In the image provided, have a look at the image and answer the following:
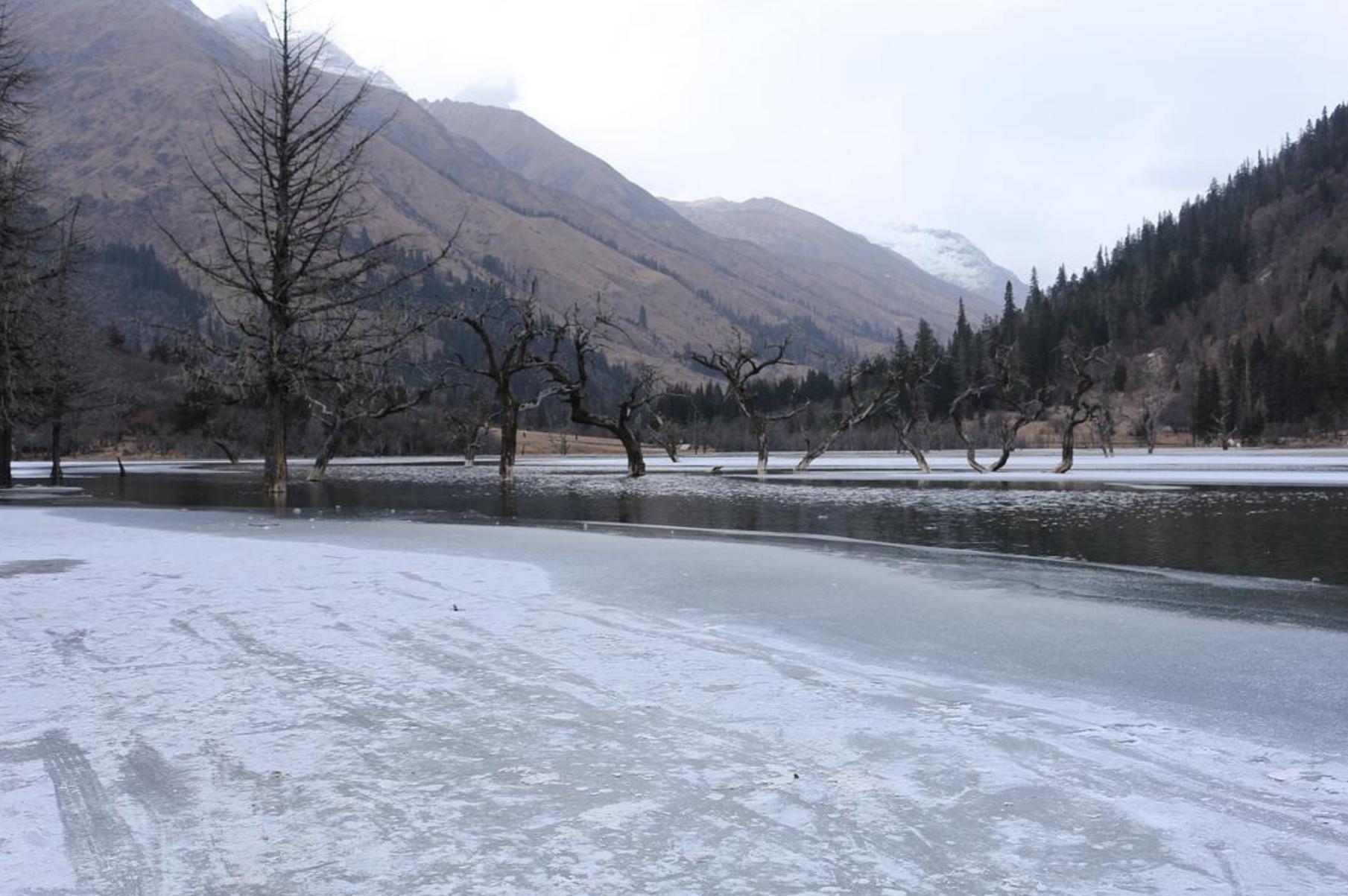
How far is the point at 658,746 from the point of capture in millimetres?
5387

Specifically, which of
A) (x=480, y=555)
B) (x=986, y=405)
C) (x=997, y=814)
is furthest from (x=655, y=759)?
(x=986, y=405)

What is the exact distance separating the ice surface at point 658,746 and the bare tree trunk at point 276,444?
55.0 feet

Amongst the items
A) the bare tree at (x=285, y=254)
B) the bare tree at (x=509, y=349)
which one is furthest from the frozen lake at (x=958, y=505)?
the bare tree at (x=285, y=254)

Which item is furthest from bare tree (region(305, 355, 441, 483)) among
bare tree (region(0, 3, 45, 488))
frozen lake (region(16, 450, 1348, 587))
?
bare tree (region(0, 3, 45, 488))

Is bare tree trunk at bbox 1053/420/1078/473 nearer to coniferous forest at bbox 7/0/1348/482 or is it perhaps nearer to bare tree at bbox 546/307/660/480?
coniferous forest at bbox 7/0/1348/482

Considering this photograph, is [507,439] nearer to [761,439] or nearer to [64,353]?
[761,439]

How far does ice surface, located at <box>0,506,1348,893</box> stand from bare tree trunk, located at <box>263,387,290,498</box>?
55.0ft

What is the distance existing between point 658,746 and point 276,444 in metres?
25.3

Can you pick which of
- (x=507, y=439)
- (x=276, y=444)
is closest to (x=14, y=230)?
(x=276, y=444)

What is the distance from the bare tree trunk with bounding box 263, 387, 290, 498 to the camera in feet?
87.6

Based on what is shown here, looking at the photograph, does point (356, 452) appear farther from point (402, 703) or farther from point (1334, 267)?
point (1334, 267)

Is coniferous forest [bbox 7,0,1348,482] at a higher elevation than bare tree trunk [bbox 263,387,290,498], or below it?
higher

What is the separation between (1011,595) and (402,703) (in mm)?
7457

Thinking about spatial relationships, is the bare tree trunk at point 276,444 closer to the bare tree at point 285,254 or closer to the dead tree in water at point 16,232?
the bare tree at point 285,254
